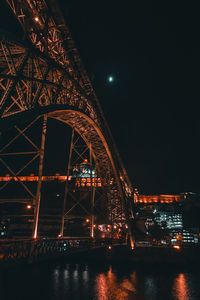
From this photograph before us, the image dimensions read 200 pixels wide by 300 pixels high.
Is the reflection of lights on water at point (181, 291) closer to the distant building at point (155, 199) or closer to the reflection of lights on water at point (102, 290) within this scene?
the reflection of lights on water at point (102, 290)

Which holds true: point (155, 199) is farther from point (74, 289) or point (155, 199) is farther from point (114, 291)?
point (74, 289)

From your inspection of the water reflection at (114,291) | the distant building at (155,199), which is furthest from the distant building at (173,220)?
the water reflection at (114,291)

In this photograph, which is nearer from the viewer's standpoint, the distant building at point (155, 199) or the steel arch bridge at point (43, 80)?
the steel arch bridge at point (43, 80)

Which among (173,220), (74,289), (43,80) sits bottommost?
(173,220)

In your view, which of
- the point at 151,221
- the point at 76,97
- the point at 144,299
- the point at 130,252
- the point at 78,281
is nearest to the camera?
the point at 144,299

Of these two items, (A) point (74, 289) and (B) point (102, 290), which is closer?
(A) point (74, 289)

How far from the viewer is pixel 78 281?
1100 cm

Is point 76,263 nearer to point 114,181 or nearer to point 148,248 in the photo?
point 148,248

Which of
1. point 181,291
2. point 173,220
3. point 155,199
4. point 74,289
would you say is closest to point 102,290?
point 74,289

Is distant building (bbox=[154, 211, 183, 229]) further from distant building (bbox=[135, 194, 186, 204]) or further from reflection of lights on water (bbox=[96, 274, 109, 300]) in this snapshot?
reflection of lights on water (bbox=[96, 274, 109, 300])

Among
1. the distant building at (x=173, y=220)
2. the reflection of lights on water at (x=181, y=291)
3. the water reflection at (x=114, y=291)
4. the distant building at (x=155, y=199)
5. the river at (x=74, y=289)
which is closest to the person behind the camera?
the river at (x=74, y=289)

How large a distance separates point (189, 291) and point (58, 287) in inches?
291

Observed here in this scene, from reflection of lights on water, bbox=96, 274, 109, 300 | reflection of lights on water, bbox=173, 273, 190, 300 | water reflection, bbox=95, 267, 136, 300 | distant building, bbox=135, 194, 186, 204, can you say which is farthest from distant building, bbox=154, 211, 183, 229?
reflection of lights on water, bbox=96, 274, 109, 300

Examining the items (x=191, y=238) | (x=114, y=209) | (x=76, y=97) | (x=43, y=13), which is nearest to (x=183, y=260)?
(x=114, y=209)
